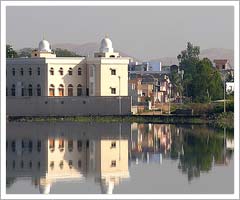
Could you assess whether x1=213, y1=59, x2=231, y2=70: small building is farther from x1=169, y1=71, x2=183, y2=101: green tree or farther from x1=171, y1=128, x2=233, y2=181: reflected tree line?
x1=171, y1=128, x2=233, y2=181: reflected tree line

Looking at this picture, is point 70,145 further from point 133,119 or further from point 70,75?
A: point 70,75

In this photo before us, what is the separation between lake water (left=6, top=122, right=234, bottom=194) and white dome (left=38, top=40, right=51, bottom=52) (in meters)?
6.09

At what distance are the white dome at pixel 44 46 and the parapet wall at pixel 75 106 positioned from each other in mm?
3019

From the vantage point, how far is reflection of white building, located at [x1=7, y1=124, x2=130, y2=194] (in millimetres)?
9691

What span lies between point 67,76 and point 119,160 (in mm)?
12205

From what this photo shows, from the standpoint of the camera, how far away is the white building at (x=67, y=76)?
23203 millimetres

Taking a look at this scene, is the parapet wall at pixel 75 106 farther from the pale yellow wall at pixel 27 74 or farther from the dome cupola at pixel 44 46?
the dome cupola at pixel 44 46

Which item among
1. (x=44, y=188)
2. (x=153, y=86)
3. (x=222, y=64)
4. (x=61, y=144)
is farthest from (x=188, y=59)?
(x=44, y=188)

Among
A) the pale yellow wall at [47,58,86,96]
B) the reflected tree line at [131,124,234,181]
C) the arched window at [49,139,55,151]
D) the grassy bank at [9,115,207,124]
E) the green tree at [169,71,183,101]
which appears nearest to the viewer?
the reflected tree line at [131,124,234,181]

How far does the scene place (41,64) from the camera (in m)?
23.3

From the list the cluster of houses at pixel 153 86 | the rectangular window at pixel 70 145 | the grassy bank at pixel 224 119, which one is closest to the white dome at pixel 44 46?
the cluster of houses at pixel 153 86

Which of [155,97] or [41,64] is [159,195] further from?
[155,97]

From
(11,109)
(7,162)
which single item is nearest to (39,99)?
(11,109)

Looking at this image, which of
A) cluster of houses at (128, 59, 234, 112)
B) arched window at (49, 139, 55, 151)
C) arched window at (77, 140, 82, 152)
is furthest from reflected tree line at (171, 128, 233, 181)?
cluster of houses at (128, 59, 234, 112)
